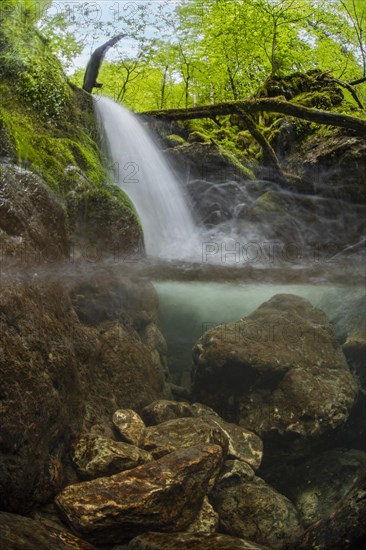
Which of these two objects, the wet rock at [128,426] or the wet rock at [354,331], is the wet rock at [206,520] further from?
the wet rock at [354,331]

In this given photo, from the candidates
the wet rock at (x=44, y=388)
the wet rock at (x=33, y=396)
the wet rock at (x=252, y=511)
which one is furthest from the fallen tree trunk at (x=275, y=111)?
the wet rock at (x=252, y=511)

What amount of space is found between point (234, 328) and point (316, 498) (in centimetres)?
404

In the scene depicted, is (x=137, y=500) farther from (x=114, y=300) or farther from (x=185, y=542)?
(x=114, y=300)

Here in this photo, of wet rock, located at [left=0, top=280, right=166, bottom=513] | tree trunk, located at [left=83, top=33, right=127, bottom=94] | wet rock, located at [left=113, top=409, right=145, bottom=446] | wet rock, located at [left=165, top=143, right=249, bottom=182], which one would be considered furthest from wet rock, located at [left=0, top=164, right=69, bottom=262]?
tree trunk, located at [left=83, top=33, right=127, bottom=94]

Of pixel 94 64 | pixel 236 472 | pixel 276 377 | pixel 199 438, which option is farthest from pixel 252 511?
pixel 94 64

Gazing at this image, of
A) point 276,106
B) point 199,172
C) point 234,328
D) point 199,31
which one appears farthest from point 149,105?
point 234,328

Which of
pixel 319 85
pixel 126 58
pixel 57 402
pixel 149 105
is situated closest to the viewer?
pixel 57 402

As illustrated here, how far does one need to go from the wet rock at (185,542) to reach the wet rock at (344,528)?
563 millimetres

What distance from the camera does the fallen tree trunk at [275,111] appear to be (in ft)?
26.4

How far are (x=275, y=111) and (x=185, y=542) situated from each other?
8616mm

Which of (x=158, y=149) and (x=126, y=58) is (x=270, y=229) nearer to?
(x=158, y=149)

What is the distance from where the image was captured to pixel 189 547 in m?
3.63

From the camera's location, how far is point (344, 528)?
3186 mm

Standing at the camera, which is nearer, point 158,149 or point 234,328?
point 234,328
